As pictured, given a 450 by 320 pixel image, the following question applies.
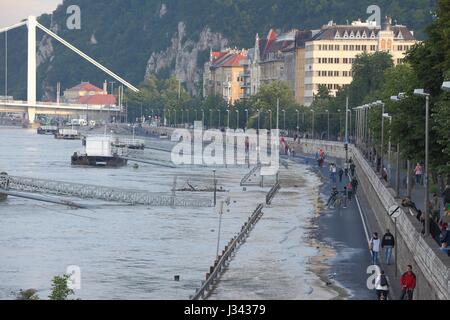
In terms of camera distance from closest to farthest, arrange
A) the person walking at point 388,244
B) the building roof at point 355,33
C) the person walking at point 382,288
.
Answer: the person walking at point 382,288 < the person walking at point 388,244 < the building roof at point 355,33

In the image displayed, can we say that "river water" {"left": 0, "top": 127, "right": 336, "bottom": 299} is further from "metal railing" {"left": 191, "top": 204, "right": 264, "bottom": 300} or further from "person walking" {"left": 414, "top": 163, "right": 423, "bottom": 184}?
"person walking" {"left": 414, "top": 163, "right": 423, "bottom": 184}

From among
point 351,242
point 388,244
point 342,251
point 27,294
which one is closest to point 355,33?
point 351,242

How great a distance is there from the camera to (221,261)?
145 ft

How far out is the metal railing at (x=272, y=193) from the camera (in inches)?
2953

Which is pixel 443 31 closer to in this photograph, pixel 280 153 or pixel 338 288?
pixel 338 288

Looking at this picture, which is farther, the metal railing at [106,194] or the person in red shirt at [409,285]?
the metal railing at [106,194]

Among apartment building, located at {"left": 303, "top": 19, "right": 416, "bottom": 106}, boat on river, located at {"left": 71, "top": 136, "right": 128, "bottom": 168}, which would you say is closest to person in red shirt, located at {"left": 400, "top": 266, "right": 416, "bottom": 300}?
boat on river, located at {"left": 71, "top": 136, "right": 128, "bottom": 168}

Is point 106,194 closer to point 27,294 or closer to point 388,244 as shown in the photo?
point 388,244

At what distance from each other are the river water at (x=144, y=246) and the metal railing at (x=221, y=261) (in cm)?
47

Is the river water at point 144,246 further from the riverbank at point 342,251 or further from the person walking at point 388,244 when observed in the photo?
the person walking at point 388,244

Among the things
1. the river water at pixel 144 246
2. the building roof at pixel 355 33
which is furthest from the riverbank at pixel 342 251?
the building roof at pixel 355 33

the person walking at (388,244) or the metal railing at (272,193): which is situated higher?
the person walking at (388,244)

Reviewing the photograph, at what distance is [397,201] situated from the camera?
1925 inches

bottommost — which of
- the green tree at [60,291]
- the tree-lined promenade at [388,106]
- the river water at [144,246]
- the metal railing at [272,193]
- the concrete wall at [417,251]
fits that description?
the river water at [144,246]
